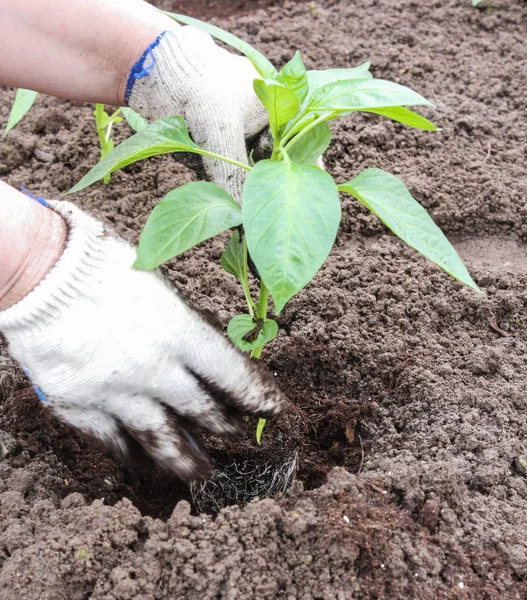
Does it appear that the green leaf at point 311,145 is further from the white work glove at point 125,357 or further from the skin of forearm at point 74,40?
the skin of forearm at point 74,40

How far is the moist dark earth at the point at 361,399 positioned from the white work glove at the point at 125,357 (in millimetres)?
191

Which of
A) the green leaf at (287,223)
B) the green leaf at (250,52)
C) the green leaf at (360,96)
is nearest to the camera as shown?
the green leaf at (287,223)

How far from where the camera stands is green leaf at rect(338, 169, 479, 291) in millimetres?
1140

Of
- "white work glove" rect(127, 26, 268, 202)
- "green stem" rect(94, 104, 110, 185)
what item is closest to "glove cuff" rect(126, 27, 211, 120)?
"white work glove" rect(127, 26, 268, 202)

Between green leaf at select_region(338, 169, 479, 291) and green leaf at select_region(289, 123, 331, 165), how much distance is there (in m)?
0.10

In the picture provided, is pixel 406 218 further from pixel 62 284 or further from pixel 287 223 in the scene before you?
pixel 62 284

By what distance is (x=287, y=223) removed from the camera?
104cm

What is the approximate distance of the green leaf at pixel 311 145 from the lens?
1.28 m

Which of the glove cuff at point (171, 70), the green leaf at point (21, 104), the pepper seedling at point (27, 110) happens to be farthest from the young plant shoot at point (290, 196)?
the green leaf at point (21, 104)

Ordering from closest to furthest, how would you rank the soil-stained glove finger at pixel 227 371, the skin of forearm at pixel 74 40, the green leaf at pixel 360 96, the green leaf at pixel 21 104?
the green leaf at pixel 360 96, the soil-stained glove finger at pixel 227 371, the skin of forearm at pixel 74 40, the green leaf at pixel 21 104

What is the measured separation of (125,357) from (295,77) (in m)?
0.65

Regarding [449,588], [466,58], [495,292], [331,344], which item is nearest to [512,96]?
[466,58]

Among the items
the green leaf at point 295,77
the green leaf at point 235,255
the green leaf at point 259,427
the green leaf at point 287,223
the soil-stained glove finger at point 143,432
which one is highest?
the green leaf at point 295,77

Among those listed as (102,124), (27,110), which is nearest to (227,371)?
(102,124)
